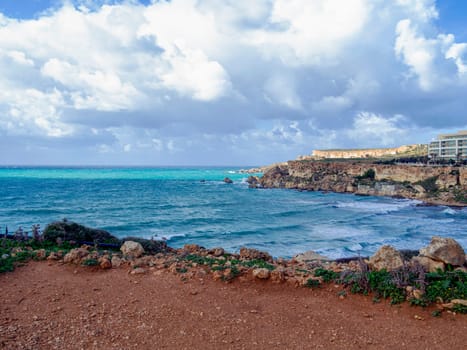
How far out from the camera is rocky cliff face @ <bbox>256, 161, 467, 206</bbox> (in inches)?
1796

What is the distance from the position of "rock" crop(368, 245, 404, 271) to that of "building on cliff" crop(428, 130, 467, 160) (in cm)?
7767

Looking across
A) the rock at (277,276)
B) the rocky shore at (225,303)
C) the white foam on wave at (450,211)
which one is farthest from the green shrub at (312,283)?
the white foam on wave at (450,211)

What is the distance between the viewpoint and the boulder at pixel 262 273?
7.80 metres

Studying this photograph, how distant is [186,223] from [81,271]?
695 inches

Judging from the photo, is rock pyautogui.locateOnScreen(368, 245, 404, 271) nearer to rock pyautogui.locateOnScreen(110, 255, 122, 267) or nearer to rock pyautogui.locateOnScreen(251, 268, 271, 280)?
rock pyautogui.locateOnScreen(251, 268, 271, 280)

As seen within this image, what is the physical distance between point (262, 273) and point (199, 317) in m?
2.22

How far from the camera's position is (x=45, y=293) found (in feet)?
22.8

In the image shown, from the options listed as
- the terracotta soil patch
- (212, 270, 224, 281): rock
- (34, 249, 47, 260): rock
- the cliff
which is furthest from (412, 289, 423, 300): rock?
the cliff

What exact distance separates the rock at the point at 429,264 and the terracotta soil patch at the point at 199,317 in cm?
175

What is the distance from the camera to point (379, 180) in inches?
2202

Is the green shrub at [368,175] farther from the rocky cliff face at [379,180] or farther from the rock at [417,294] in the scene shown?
the rock at [417,294]

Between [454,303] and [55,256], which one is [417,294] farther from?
[55,256]

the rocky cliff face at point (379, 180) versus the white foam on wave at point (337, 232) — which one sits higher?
the rocky cliff face at point (379, 180)

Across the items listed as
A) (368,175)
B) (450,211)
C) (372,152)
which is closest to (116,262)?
(450,211)
